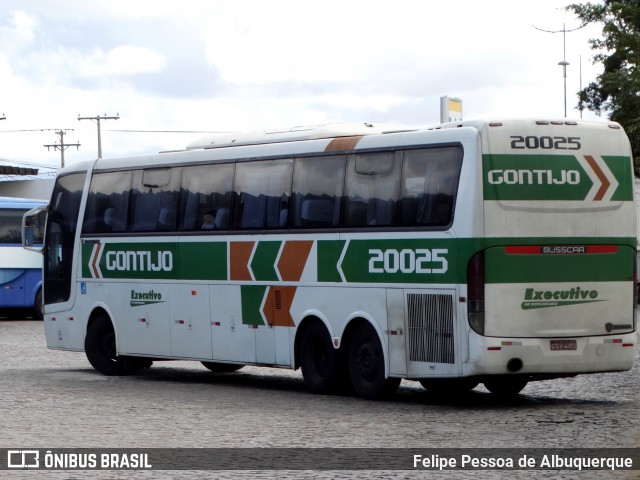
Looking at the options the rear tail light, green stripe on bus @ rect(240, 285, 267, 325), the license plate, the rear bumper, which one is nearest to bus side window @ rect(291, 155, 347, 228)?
green stripe on bus @ rect(240, 285, 267, 325)

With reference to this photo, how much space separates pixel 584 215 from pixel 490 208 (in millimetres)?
1190

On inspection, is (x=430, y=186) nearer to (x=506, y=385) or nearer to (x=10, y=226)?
(x=506, y=385)

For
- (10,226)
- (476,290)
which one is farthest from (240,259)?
(10,226)

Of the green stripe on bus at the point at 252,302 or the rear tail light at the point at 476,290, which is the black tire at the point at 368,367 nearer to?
the rear tail light at the point at 476,290

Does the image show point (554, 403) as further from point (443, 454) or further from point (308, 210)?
point (443, 454)

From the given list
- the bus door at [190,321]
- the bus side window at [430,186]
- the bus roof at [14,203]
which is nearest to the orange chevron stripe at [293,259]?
the bus door at [190,321]

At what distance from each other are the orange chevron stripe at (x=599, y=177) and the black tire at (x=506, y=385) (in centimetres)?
228

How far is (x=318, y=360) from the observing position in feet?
59.5

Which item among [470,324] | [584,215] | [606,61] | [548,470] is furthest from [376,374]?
[606,61]

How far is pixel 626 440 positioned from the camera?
12688 mm

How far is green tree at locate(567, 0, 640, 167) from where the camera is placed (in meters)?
53.6

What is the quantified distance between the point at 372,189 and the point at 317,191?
3.49ft

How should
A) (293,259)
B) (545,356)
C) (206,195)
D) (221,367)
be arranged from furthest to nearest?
1. (221,367)
2. (206,195)
3. (293,259)
4. (545,356)

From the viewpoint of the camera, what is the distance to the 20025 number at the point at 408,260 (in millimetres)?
16000
